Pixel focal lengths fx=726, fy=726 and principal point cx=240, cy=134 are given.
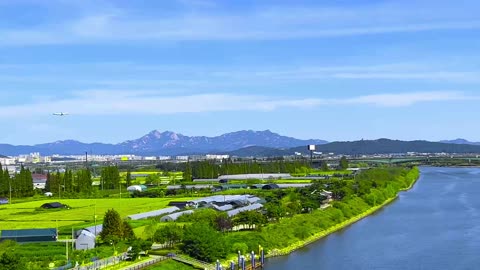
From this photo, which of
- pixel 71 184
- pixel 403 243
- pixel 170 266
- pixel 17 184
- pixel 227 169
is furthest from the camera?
pixel 227 169

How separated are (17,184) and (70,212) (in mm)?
7923

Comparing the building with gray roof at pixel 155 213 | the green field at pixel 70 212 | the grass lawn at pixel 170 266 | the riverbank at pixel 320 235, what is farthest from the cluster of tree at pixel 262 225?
the green field at pixel 70 212

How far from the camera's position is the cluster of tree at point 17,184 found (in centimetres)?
2839

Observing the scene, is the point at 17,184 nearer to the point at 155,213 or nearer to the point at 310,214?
the point at 155,213

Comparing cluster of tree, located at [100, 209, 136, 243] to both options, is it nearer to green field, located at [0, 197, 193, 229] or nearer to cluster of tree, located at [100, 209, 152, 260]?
cluster of tree, located at [100, 209, 152, 260]

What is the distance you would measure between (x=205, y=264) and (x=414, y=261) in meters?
4.37

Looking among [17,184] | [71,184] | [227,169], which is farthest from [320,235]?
[227,169]

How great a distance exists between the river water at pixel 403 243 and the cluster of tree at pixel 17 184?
1423cm

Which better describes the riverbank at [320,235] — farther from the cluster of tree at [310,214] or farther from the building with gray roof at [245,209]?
the building with gray roof at [245,209]

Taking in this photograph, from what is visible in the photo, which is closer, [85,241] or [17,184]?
[85,241]

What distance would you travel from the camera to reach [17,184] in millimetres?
29094

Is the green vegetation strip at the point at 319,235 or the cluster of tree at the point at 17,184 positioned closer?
the green vegetation strip at the point at 319,235

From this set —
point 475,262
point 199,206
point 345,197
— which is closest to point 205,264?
point 475,262

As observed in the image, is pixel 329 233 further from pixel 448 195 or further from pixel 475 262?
pixel 448 195
